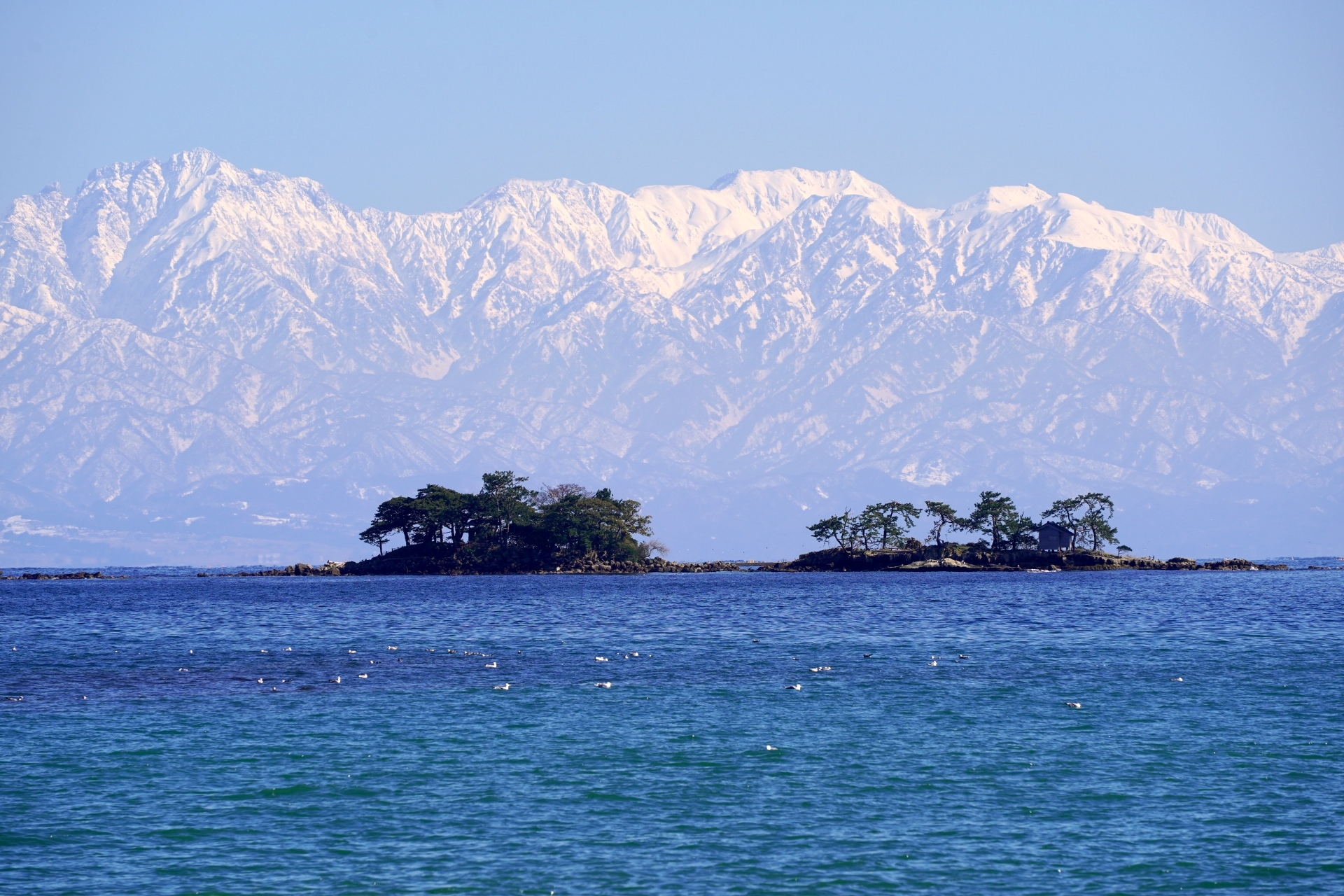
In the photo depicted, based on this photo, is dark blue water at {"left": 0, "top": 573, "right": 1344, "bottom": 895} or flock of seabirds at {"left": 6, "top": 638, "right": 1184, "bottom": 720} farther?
flock of seabirds at {"left": 6, "top": 638, "right": 1184, "bottom": 720}

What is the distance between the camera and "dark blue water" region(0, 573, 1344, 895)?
35.5m

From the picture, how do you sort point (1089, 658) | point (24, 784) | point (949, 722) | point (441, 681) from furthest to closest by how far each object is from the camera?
point (1089, 658) → point (441, 681) → point (949, 722) → point (24, 784)

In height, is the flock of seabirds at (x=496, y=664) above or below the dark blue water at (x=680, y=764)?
above

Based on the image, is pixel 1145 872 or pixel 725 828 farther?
pixel 725 828

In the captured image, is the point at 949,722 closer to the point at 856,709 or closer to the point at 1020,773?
the point at 856,709

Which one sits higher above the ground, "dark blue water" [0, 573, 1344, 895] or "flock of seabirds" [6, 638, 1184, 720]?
"flock of seabirds" [6, 638, 1184, 720]

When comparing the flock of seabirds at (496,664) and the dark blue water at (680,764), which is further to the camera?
the flock of seabirds at (496,664)

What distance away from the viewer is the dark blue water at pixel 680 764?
35469 mm

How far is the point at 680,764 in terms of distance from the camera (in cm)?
4653

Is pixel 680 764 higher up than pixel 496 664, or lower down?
lower down

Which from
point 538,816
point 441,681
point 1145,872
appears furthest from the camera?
point 441,681

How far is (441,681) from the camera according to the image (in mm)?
66188

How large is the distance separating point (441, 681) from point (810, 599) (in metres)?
70.8

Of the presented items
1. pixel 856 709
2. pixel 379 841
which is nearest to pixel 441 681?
pixel 856 709
